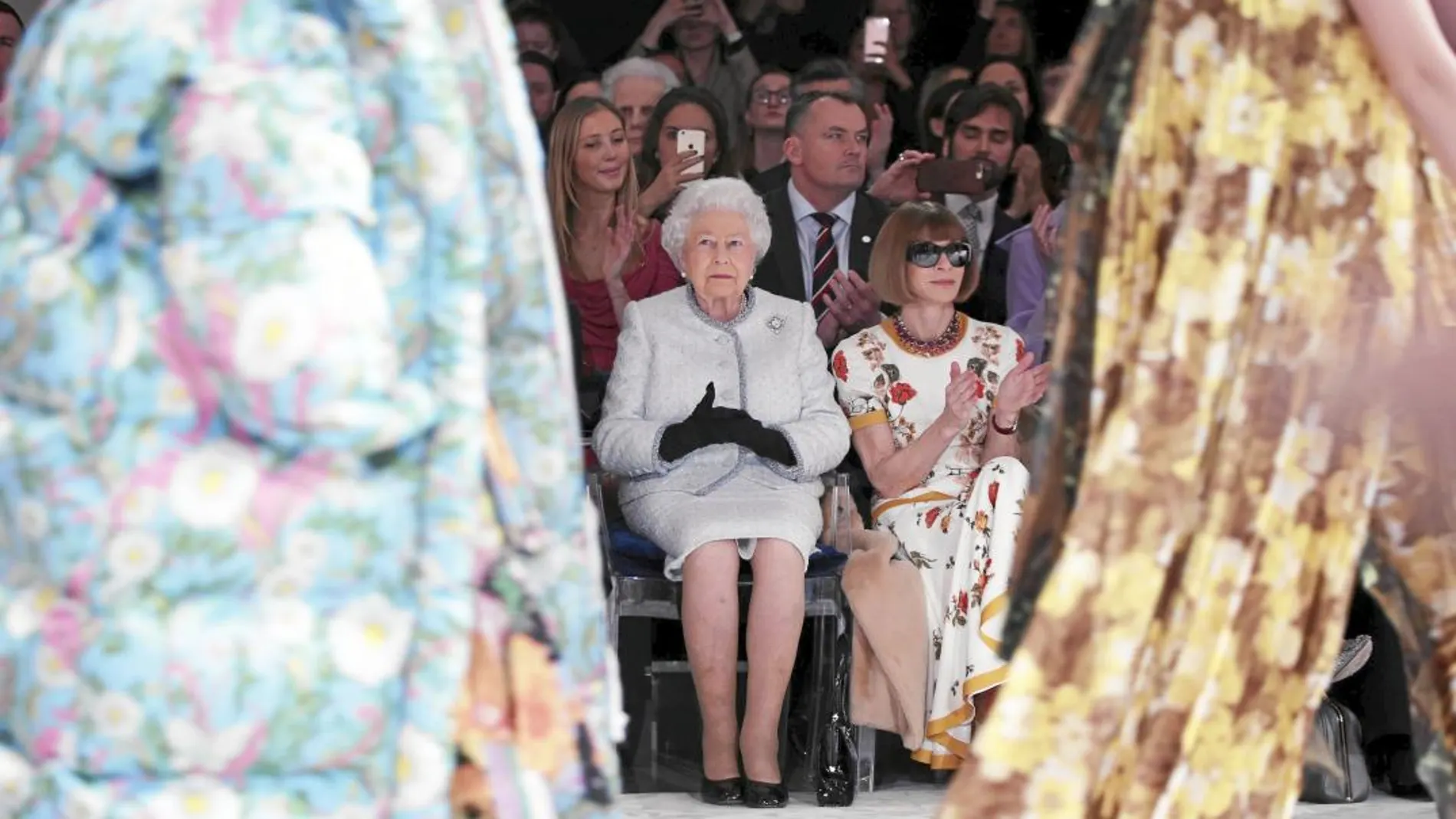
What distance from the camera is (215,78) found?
199cm

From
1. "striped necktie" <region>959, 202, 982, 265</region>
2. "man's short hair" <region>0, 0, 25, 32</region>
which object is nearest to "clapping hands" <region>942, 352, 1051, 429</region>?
"striped necktie" <region>959, 202, 982, 265</region>

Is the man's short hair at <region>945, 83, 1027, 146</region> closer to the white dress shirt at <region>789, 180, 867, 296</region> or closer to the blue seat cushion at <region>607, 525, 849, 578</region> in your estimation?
the white dress shirt at <region>789, 180, 867, 296</region>

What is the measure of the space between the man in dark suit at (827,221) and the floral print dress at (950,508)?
216mm

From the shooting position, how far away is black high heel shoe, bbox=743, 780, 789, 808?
14.3 feet

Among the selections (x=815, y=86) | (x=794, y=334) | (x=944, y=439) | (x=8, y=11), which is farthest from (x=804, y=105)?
(x=8, y=11)

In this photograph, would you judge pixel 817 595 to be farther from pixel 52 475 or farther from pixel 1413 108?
pixel 52 475

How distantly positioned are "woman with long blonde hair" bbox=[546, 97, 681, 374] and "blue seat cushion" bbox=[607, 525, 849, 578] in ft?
2.13

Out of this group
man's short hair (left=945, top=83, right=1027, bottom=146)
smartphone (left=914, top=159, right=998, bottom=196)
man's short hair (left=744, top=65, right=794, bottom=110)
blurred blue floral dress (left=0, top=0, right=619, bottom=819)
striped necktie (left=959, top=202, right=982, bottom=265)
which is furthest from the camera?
man's short hair (left=744, top=65, right=794, bottom=110)

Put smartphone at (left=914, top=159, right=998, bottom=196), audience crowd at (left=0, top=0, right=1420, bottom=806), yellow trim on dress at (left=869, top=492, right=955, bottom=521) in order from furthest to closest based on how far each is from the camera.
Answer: smartphone at (left=914, top=159, right=998, bottom=196) < yellow trim on dress at (left=869, top=492, right=955, bottom=521) < audience crowd at (left=0, top=0, right=1420, bottom=806)

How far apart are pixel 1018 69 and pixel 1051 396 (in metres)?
3.58

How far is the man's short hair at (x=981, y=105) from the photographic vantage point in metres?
5.64

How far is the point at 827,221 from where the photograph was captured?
526 cm

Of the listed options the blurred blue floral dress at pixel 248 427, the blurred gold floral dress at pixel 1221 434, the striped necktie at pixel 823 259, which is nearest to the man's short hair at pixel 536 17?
the striped necktie at pixel 823 259

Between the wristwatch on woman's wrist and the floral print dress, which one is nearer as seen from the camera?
the floral print dress
